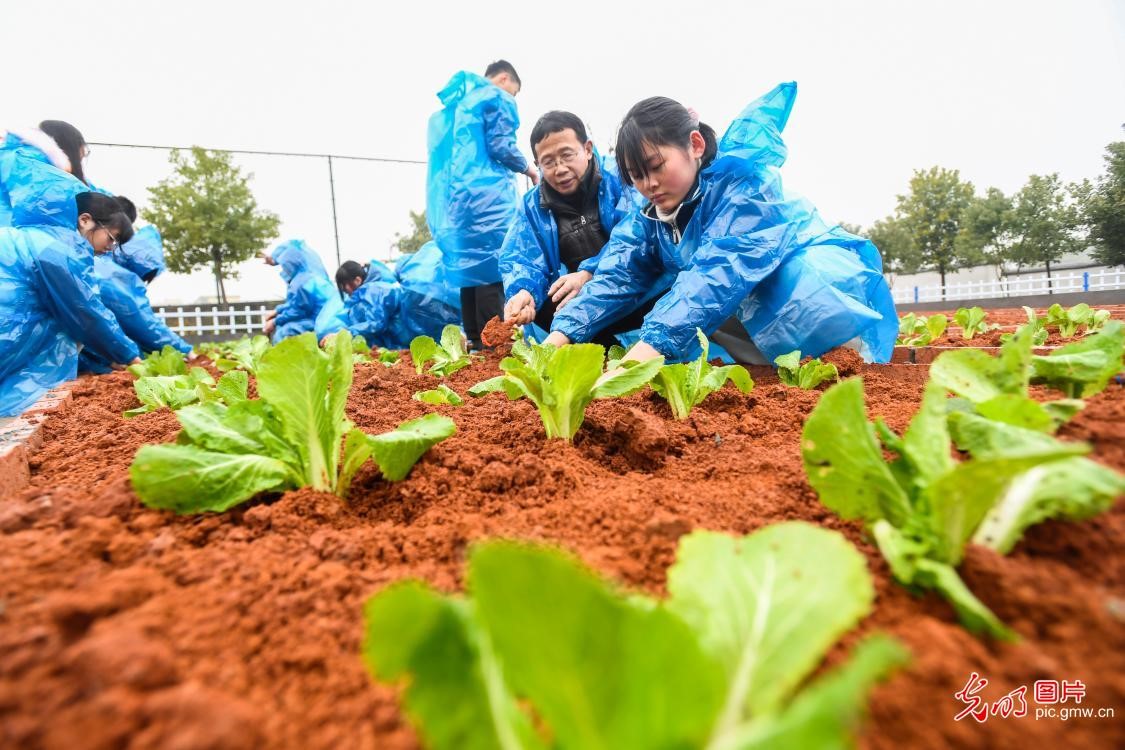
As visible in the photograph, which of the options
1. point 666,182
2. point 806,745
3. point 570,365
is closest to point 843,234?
point 666,182

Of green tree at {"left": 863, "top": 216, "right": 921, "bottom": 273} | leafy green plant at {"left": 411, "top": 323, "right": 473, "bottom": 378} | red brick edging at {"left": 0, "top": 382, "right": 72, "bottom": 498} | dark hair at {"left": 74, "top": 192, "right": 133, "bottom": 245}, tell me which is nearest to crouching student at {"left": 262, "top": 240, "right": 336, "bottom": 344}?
dark hair at {"left": 74, "top": 192, "right": 133, "bottom": 245}

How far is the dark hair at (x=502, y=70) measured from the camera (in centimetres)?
588

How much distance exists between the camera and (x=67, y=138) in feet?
18.2

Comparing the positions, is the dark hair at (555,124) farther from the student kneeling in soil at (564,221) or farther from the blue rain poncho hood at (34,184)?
the blue rain poncho hood at (34,184)

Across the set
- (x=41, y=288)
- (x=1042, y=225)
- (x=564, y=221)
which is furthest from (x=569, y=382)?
(x=1042, y=225)

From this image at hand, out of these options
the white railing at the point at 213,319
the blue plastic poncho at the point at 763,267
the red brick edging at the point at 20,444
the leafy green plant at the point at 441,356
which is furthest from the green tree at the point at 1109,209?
the white railing at the point at 213,319

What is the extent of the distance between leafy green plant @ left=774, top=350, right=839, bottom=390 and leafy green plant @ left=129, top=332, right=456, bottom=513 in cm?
157

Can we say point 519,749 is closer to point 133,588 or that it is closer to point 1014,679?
point 1014,679

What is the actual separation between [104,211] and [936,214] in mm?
29496

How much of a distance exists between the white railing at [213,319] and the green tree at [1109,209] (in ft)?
62.2

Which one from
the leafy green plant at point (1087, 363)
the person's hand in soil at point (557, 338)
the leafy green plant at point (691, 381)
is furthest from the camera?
the person's hand in soil at point (557, 338)

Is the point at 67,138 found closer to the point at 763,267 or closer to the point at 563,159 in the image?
the point at 563,159

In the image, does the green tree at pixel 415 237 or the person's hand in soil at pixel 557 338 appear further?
the green tree at pixel 415 237

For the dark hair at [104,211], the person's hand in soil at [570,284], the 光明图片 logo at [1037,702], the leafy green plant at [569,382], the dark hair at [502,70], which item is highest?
the dark hair at [502,70]
